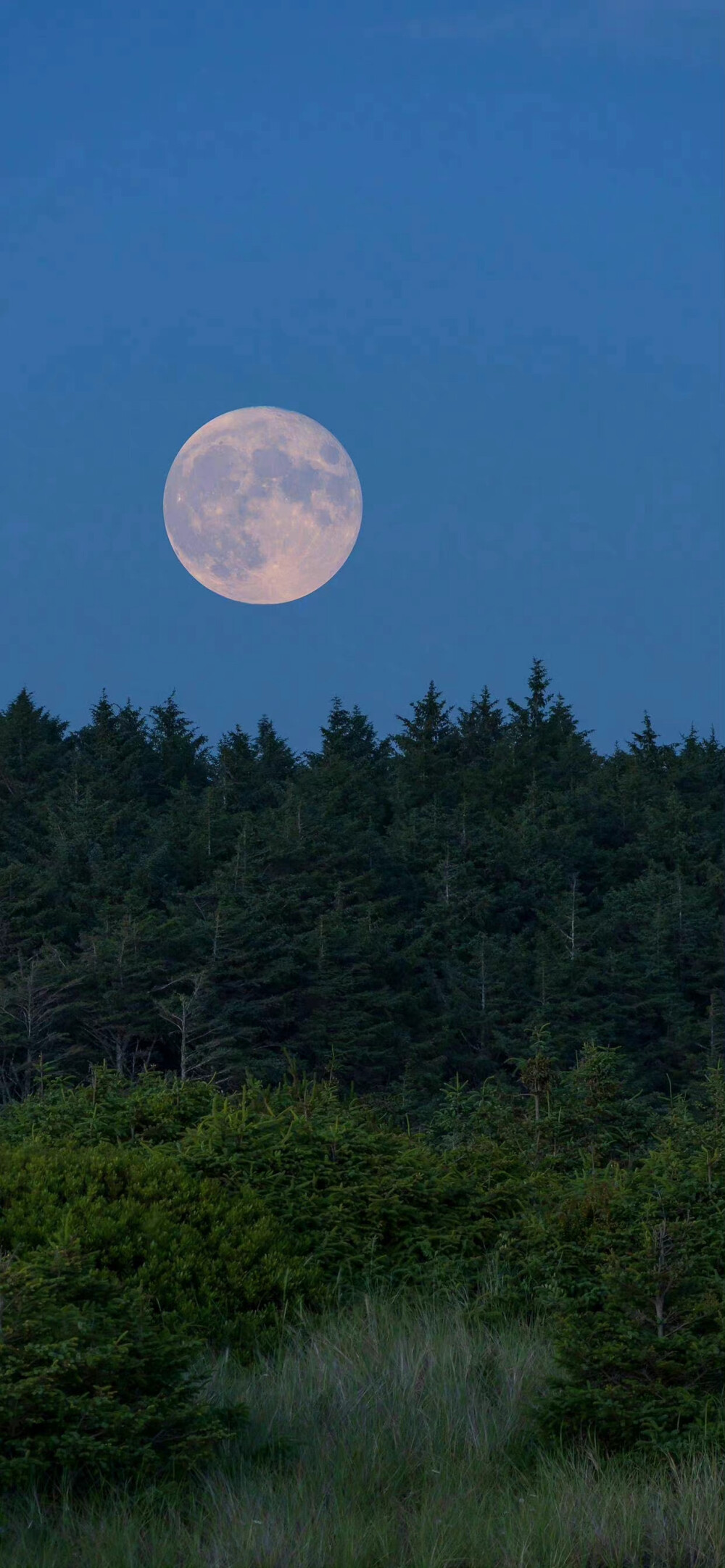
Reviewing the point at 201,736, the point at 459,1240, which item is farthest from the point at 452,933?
the point at 459,1240

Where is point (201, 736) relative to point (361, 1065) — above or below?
above

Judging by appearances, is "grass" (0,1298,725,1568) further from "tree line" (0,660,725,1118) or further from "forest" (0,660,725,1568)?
"tree line" (0,660,725,1118)

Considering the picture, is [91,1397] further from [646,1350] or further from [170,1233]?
[170,1233]

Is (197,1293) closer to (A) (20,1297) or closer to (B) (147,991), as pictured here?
(A) (20,1297)

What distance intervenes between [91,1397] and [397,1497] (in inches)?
41.3

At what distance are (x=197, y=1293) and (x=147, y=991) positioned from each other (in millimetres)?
13094

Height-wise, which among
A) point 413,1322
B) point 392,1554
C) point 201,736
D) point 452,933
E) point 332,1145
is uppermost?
point 201,736

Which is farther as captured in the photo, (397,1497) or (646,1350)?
(646,1350)

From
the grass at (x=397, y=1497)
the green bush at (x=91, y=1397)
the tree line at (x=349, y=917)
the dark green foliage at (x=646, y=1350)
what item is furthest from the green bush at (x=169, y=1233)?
the tree line at (x=349, y=917)

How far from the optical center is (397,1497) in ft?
15.2

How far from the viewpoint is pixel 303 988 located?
22.3m

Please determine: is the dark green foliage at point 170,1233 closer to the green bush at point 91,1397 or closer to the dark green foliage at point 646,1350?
the green bush at point 91,1397

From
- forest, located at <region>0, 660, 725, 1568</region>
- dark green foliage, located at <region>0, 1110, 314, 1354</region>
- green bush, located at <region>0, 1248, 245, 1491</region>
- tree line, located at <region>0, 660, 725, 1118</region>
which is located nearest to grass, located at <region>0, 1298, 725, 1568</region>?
forest, located at <region>0, 660, 725, 1568</region>

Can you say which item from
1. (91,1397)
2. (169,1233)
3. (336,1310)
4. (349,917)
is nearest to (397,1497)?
(91,1397)
